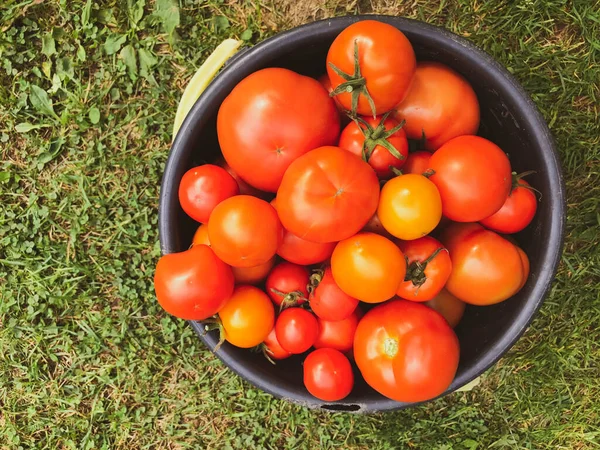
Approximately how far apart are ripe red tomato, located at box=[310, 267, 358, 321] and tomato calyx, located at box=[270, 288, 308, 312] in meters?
0.04

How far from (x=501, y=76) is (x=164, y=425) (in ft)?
4.63

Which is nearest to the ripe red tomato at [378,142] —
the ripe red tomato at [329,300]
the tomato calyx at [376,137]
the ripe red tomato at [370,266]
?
the tomato calyx at [376,137]

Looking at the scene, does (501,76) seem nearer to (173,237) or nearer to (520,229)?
(520,229)

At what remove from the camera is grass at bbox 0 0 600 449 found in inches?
68.9

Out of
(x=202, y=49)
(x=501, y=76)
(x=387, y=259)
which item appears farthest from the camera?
(x=202, y=49)

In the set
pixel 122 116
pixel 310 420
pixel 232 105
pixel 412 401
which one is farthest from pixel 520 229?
pixel 122 116

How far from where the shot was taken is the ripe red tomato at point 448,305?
138 centimetres

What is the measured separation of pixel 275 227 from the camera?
3.94ft

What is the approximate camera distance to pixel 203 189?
1.25 metres

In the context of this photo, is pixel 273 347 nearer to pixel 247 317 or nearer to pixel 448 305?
pixel 247 317

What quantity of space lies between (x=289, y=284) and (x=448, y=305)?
0.40 meters

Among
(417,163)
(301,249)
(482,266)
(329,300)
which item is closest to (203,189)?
(301,249)

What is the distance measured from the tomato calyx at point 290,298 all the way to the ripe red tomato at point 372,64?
1.47ft

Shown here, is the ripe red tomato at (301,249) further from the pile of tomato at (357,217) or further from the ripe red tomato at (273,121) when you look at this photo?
the ripe red tomato at (273,121)
